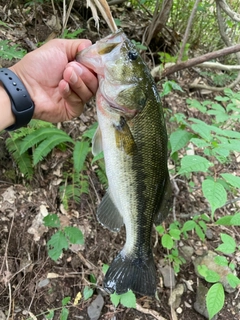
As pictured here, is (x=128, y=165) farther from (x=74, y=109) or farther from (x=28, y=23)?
(x=28, y=23)

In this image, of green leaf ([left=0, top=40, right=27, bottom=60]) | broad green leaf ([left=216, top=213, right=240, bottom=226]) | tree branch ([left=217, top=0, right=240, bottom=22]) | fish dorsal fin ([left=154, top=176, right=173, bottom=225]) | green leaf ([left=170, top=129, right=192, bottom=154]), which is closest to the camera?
fish dorsal fin ([left=154, top=176, right=173, bottom=225])

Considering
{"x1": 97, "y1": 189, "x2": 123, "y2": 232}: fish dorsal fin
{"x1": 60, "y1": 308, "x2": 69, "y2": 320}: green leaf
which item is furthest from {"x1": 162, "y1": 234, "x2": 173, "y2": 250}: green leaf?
{"x1": 60, "y1": 308, "x2": 69, "y2": 320}: green leaf

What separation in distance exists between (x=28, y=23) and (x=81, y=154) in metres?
2.35

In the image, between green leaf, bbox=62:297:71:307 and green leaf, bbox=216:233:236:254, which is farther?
green leaf, bbox=62:297:71:307

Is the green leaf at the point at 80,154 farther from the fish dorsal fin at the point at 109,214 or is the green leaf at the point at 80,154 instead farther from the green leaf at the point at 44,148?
the fish dorsal fin at the point at 109,214

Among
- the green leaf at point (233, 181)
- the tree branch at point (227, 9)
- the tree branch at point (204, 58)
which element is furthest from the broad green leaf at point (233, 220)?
the tree branch at point (227, 9)

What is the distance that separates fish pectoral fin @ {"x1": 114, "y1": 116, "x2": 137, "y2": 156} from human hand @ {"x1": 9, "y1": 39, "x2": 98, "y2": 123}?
32 centimetres

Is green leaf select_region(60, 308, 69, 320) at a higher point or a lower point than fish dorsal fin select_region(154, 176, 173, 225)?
lower

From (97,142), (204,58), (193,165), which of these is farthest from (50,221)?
(204,58)

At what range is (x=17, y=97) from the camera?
76.4 inches

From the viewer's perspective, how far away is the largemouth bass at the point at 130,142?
5.72 ft

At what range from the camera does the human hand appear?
193 cm

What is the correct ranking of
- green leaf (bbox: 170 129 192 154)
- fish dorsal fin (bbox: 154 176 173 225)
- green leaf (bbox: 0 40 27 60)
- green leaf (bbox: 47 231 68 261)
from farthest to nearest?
green leaf (bbox: 0 40 27 60) < green leaf (bbox: 47 231 68 261) < green leaf (bbox: 170 129 192 154) < fish dorsal fin (bbox: 154 176 173 225)

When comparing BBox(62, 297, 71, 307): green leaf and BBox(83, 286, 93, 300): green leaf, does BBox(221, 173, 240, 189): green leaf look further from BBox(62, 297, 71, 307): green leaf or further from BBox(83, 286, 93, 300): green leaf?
BBox(62, 297, 71, 307): green leaf
